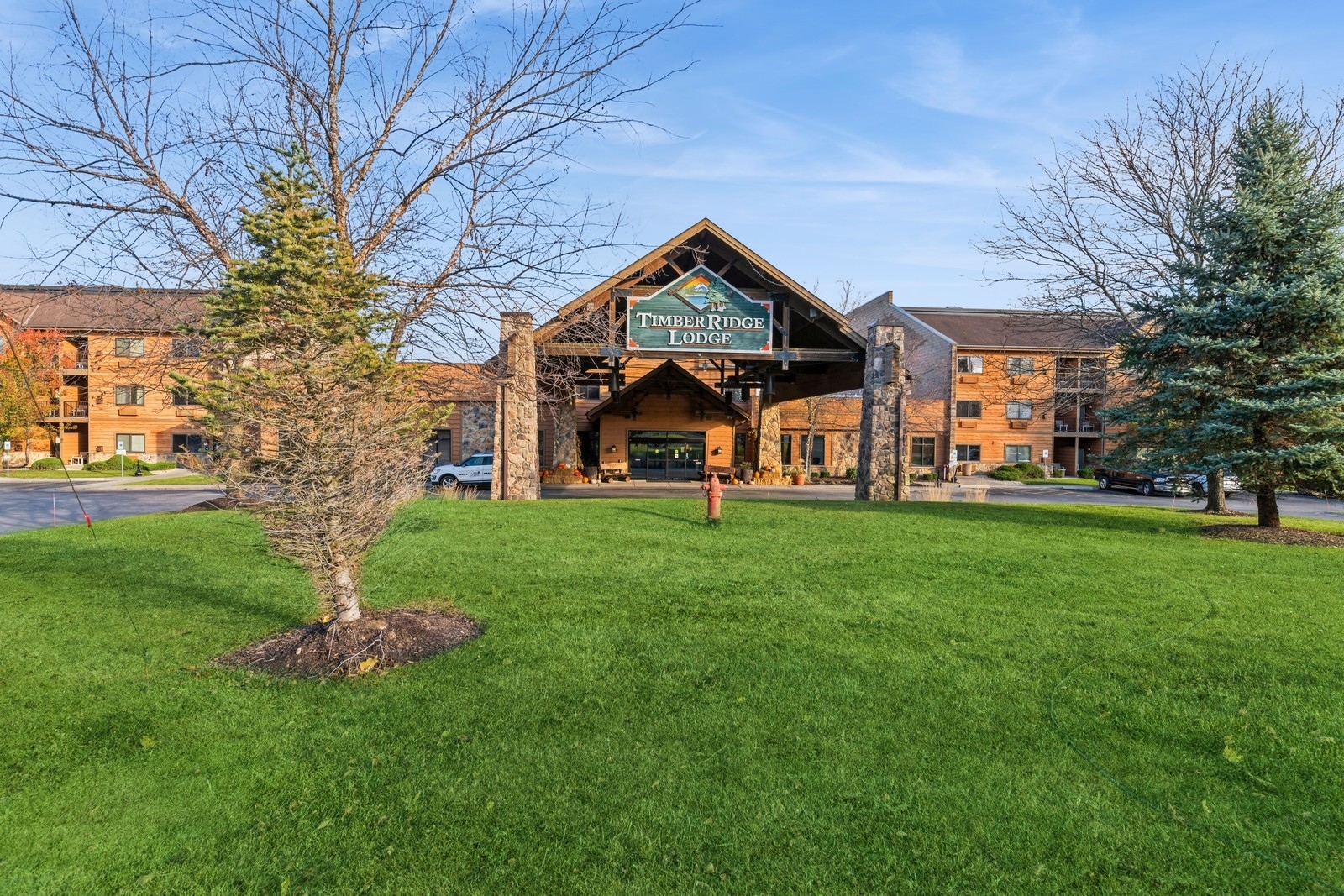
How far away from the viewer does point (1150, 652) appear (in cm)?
547

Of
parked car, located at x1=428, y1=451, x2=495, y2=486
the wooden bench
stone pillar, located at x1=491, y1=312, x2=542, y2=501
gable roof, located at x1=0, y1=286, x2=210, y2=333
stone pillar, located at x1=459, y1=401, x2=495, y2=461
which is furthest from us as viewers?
stone pillar, located at x1=459, y1=401, x2=495, y2=461

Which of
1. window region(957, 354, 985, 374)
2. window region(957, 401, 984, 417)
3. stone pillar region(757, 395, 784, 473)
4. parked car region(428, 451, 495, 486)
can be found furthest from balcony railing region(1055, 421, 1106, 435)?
parked car region(428, 451, 495, 486)

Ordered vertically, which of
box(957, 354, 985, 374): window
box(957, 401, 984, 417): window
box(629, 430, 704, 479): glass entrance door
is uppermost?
box(957, 354, 985, 374): window

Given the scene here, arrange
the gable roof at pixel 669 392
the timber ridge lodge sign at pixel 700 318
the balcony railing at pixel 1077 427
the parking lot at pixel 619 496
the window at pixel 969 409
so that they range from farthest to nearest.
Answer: the balcony railing at pixel 1077 427
the window at pixel 969 409
the gable roof at pixel 669 392
the timber ridge lodge sign at pixel 700 318
the parking lot at pixel 619 496

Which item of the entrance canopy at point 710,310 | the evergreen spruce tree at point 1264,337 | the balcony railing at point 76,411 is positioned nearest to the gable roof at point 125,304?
the entrance canopy at point 710,310

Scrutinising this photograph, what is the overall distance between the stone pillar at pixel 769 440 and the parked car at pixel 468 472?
11.8 m

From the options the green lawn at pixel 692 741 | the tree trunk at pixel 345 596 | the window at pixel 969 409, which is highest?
the window at pixel 969 409

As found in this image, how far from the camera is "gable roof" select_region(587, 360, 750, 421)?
27844 mm

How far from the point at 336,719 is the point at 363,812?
1.17 metres

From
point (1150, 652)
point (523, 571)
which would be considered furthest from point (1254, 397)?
point (523, 571)

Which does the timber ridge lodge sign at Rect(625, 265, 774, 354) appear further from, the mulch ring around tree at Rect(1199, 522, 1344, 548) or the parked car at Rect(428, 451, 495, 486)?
the mulch ring around tree at Rect(1199, 522, 1344, 548)

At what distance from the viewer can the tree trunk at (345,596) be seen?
17.3ft

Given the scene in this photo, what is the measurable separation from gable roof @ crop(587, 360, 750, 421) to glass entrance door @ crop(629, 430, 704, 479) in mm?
1516

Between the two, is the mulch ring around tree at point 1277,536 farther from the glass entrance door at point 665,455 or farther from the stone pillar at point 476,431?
the stone pillar at point 476,431
